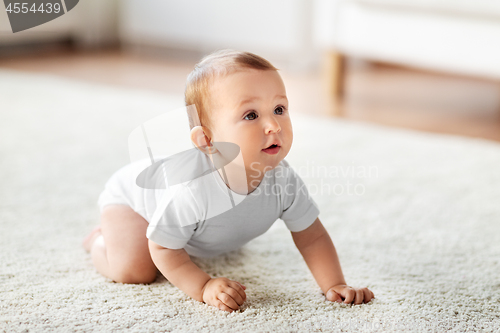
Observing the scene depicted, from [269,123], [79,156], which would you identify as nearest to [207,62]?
[269,123]

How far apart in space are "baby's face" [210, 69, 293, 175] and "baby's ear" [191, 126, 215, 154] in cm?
2

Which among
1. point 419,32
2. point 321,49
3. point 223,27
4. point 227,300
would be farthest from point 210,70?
point 223,27

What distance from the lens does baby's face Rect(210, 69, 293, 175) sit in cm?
60

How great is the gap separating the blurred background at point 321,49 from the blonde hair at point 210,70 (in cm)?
111

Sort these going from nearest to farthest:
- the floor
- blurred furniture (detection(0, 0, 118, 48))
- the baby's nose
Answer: the baby's nose → the floor → blurred furniture (detection(0, 0, 118, 48))

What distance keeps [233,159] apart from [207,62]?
12 centimetres

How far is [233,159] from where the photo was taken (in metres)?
0.64

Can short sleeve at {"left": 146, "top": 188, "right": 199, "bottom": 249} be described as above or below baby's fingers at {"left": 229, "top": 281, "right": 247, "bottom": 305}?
above

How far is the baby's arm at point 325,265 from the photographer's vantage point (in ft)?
2.20

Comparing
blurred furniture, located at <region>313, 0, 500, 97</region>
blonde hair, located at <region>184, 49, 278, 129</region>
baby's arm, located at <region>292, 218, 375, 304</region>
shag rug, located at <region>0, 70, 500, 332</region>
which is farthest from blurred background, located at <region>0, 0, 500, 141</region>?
blonde hair, located at <region>184, 49, 278, 129</region>

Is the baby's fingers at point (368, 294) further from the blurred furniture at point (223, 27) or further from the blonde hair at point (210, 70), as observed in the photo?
the blurred furniture at point (223, 27)

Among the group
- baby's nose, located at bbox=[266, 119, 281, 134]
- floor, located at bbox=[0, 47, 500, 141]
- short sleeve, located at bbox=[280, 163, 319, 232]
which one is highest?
baby's nose, located at bbox=[266, 119, 281, 134]

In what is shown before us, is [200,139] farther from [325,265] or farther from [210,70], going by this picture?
[325,265]

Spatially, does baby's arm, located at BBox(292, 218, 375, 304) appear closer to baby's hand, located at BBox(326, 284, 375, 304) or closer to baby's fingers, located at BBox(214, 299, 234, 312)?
baby's hand, located at BBox(326, 284, 375, 304)
